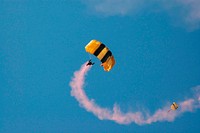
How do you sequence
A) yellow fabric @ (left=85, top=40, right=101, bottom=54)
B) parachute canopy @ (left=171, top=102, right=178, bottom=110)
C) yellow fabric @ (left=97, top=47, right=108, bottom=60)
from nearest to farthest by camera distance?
yellow fabric @ (left=85, top=40, right=101, bottom=54), yellow fabric @ (left=97, top=47, right=108, bottom=60), parachute canopy @ (left=171, top=102, right=178, bottom=110)

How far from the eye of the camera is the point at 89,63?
6131 cm

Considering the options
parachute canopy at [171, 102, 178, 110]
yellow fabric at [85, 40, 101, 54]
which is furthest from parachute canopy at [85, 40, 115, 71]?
parachute canopy at [171, 102, 178, 110]

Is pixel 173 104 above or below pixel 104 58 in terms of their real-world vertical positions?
above

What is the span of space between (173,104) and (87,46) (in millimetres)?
27982

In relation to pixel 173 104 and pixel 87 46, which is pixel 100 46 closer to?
pixel 87 46

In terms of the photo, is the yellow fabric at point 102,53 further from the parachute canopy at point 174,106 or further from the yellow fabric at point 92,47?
the parachute canopy at point 174,106

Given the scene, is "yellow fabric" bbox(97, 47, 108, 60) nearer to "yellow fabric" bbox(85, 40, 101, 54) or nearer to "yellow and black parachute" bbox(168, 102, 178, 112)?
"yellow fabric" bbox(85, 40, 101, 54)

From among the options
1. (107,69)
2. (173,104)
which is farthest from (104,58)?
(173,104)

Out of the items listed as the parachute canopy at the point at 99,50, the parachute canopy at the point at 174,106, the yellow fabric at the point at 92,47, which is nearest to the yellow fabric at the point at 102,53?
the parachute canopy at the point at 99,50

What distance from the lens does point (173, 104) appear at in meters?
82.8

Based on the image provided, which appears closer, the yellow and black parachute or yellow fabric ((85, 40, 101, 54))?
yellow fabric ((85, 40, 101, 54))

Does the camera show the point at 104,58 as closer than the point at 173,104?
Yes

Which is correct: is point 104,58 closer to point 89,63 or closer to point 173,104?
point 89,63

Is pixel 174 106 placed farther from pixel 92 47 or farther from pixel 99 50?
pixel 92 47
